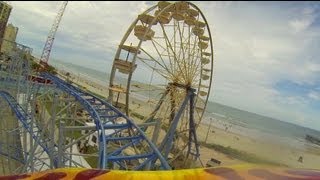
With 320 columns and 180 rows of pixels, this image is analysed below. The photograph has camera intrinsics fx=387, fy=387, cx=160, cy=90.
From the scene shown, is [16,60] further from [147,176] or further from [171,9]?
[147,176]

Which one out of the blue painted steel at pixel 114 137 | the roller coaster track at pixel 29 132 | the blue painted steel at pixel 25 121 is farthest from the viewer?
the blue painted steel at pixel 25 121

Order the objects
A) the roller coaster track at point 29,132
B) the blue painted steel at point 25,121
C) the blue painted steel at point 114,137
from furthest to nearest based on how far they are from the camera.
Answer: the blue painted steel at point 25,121
the roller coaster track at point 29,132
the blue painted steel at point 114,137

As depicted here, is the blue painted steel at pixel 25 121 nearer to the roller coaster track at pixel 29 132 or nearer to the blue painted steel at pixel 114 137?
the roller coaster track at pixel 29 132

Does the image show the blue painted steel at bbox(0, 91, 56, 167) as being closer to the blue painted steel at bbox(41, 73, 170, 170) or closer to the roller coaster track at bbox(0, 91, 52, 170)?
the roller coaster track at bbox(0, 91, 52, 170)

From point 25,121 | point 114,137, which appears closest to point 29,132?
point 25,121

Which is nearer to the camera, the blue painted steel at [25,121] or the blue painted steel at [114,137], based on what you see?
the blue painted steel at [114,137]

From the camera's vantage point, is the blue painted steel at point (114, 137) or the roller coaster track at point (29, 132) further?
the roller coaster track at point (29, 132)

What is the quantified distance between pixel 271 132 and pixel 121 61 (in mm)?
13389

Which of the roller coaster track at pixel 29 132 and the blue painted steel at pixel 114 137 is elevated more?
the blue painted steel at pixel 114 137

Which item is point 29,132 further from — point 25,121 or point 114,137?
point 114,137

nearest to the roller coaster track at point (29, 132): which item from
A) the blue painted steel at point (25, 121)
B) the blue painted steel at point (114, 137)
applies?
the blue painted steel at point (25, 121)

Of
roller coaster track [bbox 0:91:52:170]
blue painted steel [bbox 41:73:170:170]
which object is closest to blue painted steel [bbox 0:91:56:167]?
roller coaster track [bbox 0:91:52:170]

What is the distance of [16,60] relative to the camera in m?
20.5

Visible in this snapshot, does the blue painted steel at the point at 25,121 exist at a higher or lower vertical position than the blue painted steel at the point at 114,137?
lower
